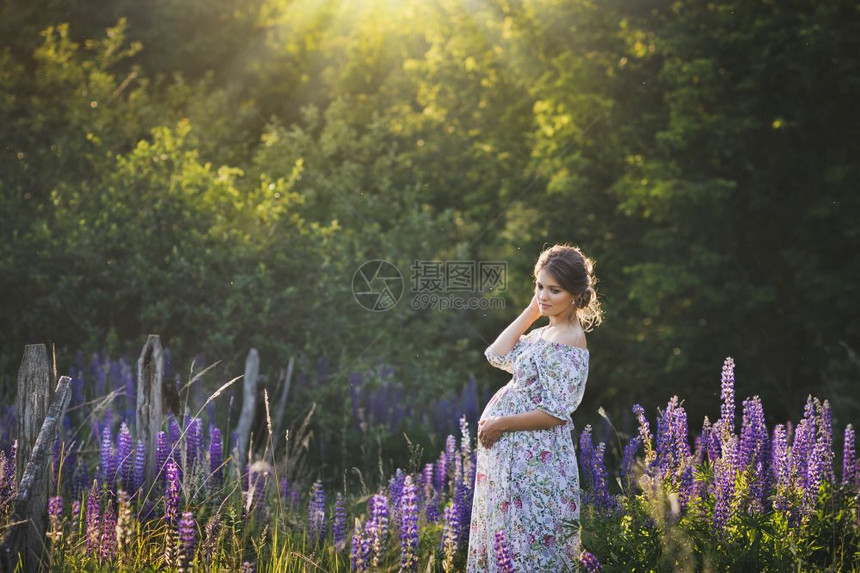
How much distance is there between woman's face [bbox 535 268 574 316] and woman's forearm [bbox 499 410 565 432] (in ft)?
→ 1.55

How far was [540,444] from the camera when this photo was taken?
3734mm

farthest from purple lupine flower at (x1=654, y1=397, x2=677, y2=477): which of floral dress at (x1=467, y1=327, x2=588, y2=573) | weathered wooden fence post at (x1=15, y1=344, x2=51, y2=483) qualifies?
weathered wooden fence post at (x1=15, y1=344, x2=51, y2=483)

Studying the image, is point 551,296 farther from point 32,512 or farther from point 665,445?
point 32,512

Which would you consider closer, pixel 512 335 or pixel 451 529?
pixel 451 529

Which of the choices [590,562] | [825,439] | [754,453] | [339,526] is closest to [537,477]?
[590,562]

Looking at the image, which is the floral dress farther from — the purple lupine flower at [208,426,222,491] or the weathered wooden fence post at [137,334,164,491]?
the weathered wooden fence post at [137,334,164,491]

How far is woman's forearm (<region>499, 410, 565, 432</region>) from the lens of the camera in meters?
3.65

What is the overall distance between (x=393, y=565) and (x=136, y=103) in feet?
40.4

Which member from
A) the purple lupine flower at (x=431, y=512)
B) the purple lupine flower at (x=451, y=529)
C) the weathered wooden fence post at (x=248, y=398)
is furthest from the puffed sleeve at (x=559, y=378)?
the weathered wooden fence post at (x=248, y=398)

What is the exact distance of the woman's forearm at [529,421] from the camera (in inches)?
144

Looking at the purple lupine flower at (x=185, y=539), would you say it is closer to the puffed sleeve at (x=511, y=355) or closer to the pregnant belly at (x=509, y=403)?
the pregnant belly at (x=509, y=403)

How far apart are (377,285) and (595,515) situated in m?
7.51

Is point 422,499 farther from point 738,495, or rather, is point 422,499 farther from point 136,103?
point 136,103

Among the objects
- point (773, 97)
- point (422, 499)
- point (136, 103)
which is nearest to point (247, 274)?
point (422, 499)
